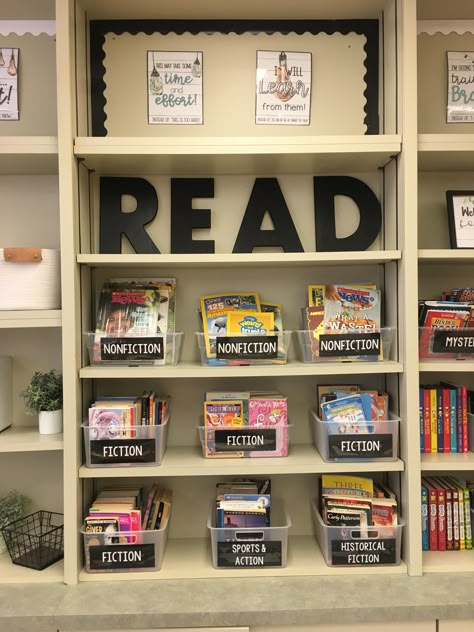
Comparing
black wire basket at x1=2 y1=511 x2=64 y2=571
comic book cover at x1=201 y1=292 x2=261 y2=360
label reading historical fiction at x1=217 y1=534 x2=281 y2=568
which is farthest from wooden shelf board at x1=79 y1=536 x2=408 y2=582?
comic book cover at x1=201 y1=292 x2=261 y2=360

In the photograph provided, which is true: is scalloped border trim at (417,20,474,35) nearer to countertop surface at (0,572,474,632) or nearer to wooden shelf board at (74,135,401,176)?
wooden shelf board at (74,135,401,176)

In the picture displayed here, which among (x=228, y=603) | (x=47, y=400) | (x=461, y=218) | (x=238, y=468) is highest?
(x=461, y=218)

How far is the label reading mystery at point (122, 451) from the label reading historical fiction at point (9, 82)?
1.37 meters

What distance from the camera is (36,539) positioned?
2141mm

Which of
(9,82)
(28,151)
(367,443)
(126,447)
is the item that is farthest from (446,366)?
(9,82)

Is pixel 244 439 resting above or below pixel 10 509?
above

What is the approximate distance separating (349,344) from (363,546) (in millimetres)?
716

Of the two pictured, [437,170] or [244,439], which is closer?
[244,439]

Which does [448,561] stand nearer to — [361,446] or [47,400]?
[361,446]

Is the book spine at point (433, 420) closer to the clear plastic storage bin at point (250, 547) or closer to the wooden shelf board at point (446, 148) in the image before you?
the clear plastic storage bin at point (250, 547)

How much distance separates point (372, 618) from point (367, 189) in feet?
5.07

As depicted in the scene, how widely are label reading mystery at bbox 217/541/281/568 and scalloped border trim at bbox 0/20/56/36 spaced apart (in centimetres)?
210

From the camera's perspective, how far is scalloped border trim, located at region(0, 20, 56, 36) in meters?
2.21

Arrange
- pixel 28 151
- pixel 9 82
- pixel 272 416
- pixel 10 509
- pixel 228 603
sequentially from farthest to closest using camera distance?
pixel 9 82 < pixel 10 509 < pixel 272 416 < pixel 28 151 < pixel 228 603
